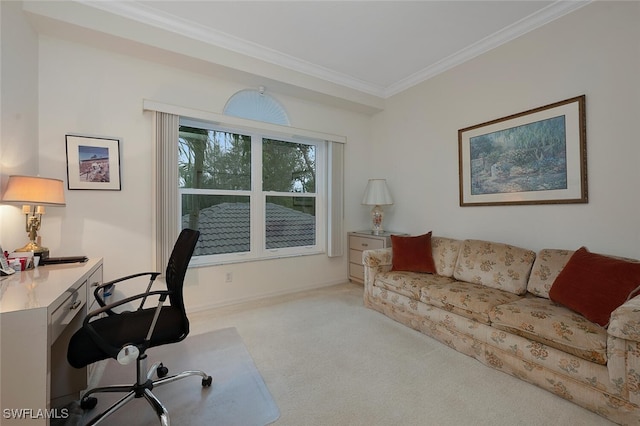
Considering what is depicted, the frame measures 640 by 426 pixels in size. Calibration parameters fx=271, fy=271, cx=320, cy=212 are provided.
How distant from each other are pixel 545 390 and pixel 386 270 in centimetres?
161

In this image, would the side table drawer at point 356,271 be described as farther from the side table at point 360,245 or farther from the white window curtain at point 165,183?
the white window curtain at point 165,183

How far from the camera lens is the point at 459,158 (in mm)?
3252

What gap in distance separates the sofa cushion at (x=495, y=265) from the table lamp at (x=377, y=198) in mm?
1326

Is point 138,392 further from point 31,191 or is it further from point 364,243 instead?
point 364,243

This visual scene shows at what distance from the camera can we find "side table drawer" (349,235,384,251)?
3.71 m

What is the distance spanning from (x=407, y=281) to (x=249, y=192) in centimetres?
220

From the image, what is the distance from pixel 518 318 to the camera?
1858 mm

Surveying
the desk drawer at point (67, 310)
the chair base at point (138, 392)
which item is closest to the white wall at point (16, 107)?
the desk drawer at point (67, 310)

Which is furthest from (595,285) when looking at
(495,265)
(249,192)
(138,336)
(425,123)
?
(249,192)

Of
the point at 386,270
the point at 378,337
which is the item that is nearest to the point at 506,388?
the point at 378,337

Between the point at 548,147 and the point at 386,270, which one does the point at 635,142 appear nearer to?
the point at 548,147

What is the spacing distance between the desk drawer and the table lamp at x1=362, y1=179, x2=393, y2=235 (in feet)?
10.7

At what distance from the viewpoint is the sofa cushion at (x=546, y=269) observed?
2.20 metres

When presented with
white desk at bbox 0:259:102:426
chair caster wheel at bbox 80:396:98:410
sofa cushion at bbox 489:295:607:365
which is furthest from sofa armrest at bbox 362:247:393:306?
white desk at bbox 0:259:102:426
